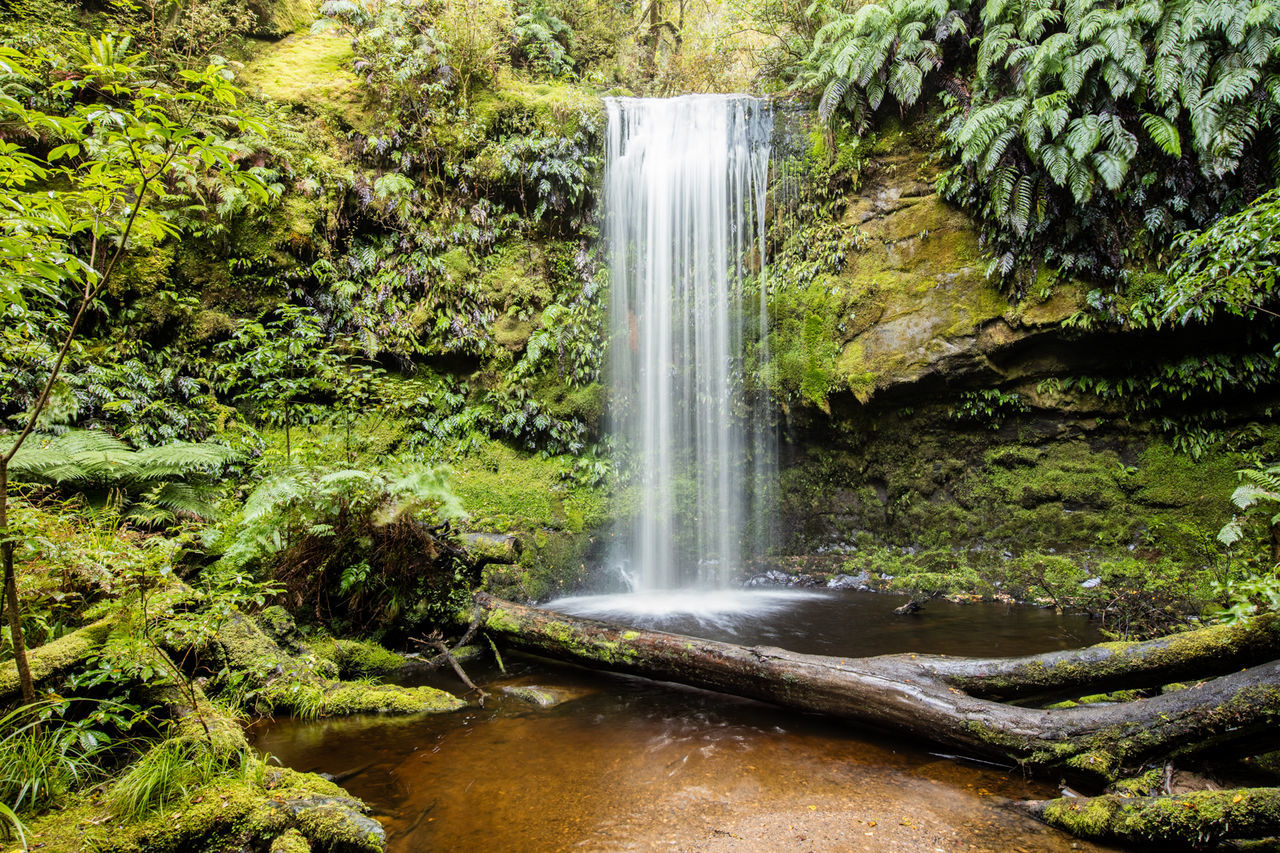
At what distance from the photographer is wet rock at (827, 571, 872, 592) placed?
766 centimetres

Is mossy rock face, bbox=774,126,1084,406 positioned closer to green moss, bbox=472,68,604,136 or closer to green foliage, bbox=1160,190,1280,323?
green foliage, bbox=1160,190,1280,323

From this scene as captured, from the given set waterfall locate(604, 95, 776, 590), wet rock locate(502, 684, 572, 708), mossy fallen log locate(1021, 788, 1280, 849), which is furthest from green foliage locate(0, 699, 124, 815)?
waterfall locate(604, 95, 776, 590)

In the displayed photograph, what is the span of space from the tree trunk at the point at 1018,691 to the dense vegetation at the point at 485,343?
88 cm

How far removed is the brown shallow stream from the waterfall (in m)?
4.42

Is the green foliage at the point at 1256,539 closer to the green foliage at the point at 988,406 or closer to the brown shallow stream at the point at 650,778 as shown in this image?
the brown shallow stream at the point at 650,778

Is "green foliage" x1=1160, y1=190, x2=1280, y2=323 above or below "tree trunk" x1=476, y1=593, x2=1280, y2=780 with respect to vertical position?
above

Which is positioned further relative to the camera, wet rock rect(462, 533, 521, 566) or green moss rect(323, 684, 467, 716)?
wet rock rect(462, 533, 521, 566)

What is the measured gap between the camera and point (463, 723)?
3.63 metres

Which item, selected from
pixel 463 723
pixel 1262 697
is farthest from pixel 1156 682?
pixel 463 723

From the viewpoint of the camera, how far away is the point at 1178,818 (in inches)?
84.1

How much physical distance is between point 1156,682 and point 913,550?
16.9 feet

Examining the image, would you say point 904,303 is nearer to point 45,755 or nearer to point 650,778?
point 650,778

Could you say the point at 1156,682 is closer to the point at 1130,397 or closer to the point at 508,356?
the point at 1130,397

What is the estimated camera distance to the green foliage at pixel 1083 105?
5812 millimetres
